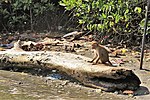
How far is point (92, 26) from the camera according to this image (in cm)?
945

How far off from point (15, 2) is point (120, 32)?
394 cm

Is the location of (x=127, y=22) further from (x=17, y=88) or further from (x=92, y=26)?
(x=17, y=88)

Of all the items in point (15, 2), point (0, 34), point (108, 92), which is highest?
point (15, 2)

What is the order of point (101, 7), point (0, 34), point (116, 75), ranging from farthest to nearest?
point (0, 34), point (101, 7), point (116, 75)

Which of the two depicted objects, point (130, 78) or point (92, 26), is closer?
point (130, 78)

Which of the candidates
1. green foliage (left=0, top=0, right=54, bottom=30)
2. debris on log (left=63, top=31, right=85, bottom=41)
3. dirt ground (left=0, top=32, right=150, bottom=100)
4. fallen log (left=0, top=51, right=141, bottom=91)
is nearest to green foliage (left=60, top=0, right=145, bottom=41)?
debris on log (left=63, top=31, right=85, bottom=41)

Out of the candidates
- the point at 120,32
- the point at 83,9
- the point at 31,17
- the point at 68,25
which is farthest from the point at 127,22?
the point at 31,17

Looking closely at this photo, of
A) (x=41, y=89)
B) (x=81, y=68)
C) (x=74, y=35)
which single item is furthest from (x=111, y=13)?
(x=41, y=89)

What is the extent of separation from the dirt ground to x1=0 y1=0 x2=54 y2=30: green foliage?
413 cm

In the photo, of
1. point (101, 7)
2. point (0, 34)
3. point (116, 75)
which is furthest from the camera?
point (0, 34)

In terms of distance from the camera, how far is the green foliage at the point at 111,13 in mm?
8867

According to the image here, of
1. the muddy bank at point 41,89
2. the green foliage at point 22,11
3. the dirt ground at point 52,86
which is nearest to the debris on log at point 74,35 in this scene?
the green foliage at point 22,11

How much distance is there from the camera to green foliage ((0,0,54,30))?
11.9m

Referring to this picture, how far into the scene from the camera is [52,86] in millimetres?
6934
